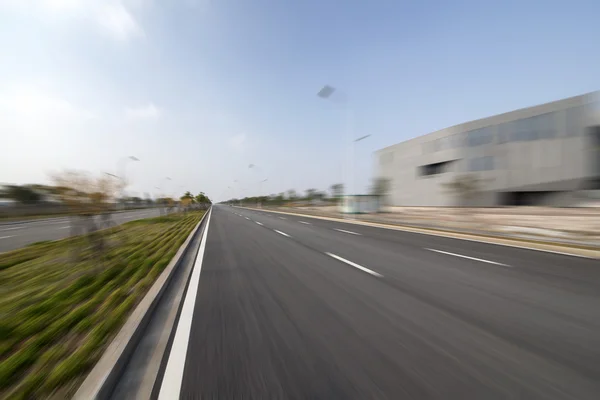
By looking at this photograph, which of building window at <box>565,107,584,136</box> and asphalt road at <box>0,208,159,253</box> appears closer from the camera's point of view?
asphalt road at <box>0,208,159,253</box>

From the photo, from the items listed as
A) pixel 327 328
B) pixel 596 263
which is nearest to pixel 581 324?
pixel 327 328

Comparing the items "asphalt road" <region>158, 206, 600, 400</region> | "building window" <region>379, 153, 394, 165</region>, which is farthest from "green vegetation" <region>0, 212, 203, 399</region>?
"building window" <region>379, 153, 394, 165</region>

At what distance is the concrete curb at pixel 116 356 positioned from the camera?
2104mm

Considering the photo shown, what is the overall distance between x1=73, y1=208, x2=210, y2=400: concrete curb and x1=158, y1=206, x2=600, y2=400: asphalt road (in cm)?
44

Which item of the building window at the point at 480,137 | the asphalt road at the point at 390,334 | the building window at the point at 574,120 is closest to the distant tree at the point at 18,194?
the asphalt road at the point at 390,334

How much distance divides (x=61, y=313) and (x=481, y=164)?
169 feet

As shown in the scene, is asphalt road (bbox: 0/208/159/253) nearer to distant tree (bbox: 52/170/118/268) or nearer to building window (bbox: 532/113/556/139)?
distant tree (bbox: 52/170/118/268)

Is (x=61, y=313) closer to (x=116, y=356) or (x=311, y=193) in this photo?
(x=116, y=356)

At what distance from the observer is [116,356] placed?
8.35 feet

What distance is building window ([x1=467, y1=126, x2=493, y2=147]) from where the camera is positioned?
41844mm

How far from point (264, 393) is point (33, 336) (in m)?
3.09

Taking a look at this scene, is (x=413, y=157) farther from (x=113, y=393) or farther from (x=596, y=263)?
(x=113, y=393)

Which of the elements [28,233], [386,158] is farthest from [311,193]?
[28,233]

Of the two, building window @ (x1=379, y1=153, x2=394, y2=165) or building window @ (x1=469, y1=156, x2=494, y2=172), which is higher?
building window @ (x1=379, y1=153, x2=394, y2=165)
